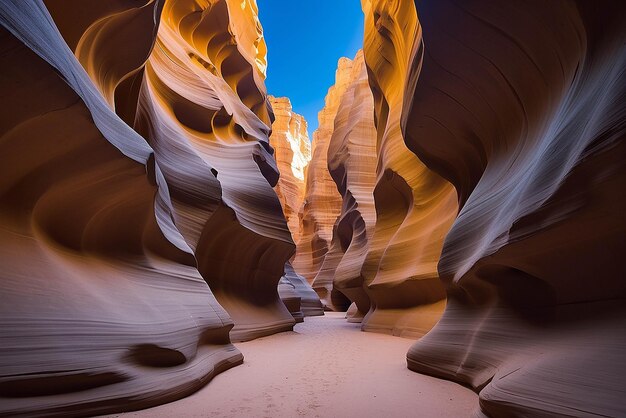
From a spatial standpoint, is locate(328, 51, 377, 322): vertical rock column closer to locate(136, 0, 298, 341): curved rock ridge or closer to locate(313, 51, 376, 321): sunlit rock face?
locate(313, 51, 376, 321): sunlit rock face

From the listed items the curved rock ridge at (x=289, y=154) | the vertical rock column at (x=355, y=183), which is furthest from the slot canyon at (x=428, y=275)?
the curved rock ridge at (x=289, y=154)

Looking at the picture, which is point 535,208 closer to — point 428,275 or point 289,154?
point 428,275

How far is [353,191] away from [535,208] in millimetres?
12174

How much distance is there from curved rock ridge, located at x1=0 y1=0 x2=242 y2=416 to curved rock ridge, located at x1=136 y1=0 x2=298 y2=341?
2.48 metres

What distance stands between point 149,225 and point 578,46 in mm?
Answer: 4135

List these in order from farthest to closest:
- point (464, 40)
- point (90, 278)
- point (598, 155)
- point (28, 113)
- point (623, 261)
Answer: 1. point (464, 40)
2. point (90, 278)
3. point (28, 113)
4. point (623, 261)
5. point (598, 155)

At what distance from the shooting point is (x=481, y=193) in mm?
3818

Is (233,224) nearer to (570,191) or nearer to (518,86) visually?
(518,86)

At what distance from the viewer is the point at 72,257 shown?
2820 millimetres

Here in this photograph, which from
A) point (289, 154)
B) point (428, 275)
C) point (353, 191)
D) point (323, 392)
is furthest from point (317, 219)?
point (323, 392)

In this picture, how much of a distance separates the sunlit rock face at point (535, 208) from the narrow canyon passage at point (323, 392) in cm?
32

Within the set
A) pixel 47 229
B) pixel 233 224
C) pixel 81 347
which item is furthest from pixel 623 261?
pixel 233 224

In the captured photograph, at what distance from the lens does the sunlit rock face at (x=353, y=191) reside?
38.5 ft

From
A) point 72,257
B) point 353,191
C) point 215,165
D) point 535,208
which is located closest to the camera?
point 535,208
